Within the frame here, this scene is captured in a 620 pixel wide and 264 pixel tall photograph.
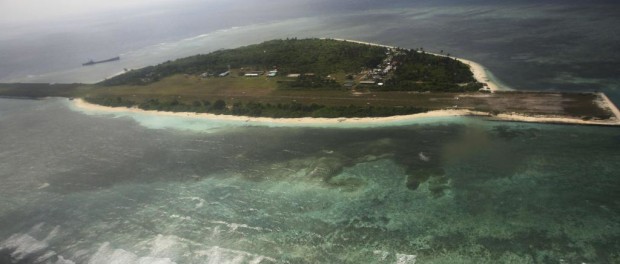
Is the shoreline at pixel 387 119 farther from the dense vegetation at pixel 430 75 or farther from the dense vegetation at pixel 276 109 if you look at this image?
the dense vegetation at pixel 430 75

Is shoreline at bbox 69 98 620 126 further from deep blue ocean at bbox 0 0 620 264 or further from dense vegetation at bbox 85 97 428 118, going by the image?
deep blue ocean at bbox 0 0 620 264

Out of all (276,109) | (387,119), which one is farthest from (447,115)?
(276,109)

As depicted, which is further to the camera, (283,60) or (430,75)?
(283,60)

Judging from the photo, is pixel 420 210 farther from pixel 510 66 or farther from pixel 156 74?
pixel 156 74

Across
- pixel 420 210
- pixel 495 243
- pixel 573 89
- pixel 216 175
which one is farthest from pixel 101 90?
pixel 573 89

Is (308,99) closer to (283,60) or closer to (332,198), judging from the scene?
(283,60)

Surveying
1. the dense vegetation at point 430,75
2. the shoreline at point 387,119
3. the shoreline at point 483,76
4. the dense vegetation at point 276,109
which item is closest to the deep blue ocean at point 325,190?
the shoreline at point 387,119

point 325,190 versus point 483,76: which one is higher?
point 483,76
